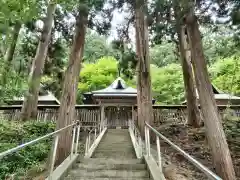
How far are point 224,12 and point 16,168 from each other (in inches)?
281

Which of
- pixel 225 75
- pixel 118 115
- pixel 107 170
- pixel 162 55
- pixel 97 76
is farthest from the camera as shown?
pixel 162 55

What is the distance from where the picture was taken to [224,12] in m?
6.68

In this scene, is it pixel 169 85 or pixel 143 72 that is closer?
pixel 143 72

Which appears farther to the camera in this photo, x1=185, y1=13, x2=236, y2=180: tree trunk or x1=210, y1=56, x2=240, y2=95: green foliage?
x1=210, y1=56, x2=240, y2=95: green foliage

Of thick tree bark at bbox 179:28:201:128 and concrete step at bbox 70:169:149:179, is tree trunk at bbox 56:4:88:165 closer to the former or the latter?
concrete step at bbox 70:169:149:179

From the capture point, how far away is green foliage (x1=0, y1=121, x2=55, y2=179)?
20.2 ft

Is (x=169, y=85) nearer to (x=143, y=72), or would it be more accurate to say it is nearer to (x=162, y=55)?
(x=162, y=55)

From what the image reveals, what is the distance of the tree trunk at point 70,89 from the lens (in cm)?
571

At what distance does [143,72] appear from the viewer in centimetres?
922

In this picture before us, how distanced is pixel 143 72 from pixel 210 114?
4.13m

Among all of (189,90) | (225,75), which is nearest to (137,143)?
(189,90)

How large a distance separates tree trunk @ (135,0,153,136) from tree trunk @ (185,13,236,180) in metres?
2.97

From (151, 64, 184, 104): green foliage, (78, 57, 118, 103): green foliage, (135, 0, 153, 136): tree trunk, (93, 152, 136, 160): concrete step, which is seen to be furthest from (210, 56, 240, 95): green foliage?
(93, 152, 136, 160): concrete step

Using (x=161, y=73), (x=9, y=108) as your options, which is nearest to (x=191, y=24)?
(x=9, y=108)
